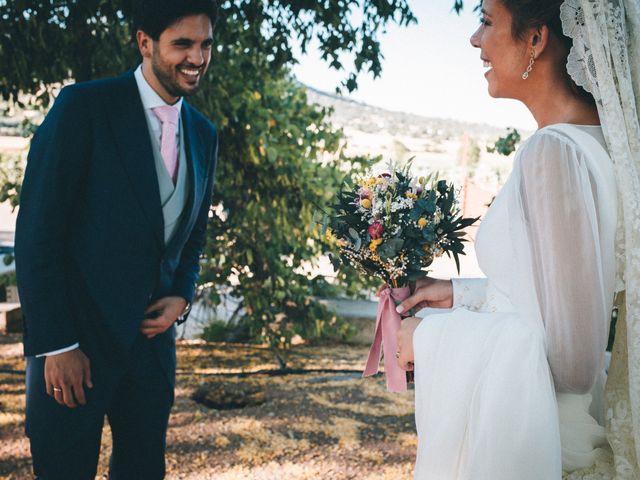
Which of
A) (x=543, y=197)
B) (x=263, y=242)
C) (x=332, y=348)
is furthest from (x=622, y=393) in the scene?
(x=332, y=348)

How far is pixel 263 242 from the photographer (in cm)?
563

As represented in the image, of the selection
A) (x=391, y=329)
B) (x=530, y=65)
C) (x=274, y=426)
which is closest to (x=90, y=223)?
(x=391, y=329)

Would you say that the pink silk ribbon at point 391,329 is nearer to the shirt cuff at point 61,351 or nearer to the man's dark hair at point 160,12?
the shirt cuff at point 61,351

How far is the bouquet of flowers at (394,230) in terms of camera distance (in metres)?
1.93

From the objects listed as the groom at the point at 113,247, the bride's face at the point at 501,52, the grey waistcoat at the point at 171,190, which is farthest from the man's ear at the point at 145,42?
the bride's face at the point at 501,52

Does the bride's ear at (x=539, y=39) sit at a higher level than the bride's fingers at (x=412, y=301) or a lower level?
higher

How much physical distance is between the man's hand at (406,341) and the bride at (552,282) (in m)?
0.09

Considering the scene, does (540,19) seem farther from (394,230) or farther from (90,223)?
(90,223)

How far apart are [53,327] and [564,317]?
156 centimetres

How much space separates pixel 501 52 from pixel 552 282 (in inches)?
27.2

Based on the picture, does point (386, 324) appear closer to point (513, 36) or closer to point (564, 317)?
point (564, 317)

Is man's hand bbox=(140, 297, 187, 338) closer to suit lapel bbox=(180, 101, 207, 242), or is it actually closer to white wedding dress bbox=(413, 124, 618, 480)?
suit lapel bbox=(180, 101, 207, 242)

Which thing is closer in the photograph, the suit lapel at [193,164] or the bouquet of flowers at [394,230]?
the bouquet of flowers at [394,230]

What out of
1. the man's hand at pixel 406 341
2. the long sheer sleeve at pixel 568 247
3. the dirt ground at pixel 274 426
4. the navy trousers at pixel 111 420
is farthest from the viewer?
the dirt ground at pixel 274 426
